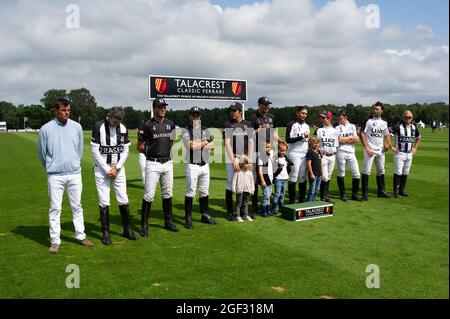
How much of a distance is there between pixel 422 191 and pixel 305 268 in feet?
24.2

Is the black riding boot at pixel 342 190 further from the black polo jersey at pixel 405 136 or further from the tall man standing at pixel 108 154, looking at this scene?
the tall man standing at pixel 108 154

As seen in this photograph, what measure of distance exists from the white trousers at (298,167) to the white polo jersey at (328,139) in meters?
0.84

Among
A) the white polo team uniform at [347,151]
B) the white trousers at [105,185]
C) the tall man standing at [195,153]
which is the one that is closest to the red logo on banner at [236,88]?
the white polo team uniform at [347,151]

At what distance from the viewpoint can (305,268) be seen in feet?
16.8

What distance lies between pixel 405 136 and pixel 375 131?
96 cm

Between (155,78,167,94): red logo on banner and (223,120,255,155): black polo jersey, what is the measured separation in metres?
8.33

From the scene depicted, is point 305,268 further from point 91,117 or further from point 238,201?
point 91,117

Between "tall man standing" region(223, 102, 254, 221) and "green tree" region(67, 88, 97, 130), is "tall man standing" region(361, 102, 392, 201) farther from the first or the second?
"green tree" region(67, 88, 97, 130)

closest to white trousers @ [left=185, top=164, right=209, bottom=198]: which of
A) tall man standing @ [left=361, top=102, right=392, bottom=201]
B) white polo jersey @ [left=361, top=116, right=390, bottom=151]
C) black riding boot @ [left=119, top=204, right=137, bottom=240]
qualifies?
black riding boot @ [left=119, top=204, right=137, bottom=240]

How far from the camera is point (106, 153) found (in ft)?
21.2

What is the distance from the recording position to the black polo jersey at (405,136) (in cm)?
1038

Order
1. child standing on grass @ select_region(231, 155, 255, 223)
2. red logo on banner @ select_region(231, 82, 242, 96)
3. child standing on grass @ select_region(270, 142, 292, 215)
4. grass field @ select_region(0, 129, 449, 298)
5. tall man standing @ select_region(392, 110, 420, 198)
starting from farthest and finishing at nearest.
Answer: red logo on banner @ select_region(231, 82, 242, 96), tall man standing @ select_region(392, 110, 420, 198), child standing on grass @ select_region(270, 142, 292, 215), child standing on grass @ select_region(231, 155, 255, 223), grass field @ select_region(0, 129, 449, 298)

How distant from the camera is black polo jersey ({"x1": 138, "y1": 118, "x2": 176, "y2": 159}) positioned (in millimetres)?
6918
